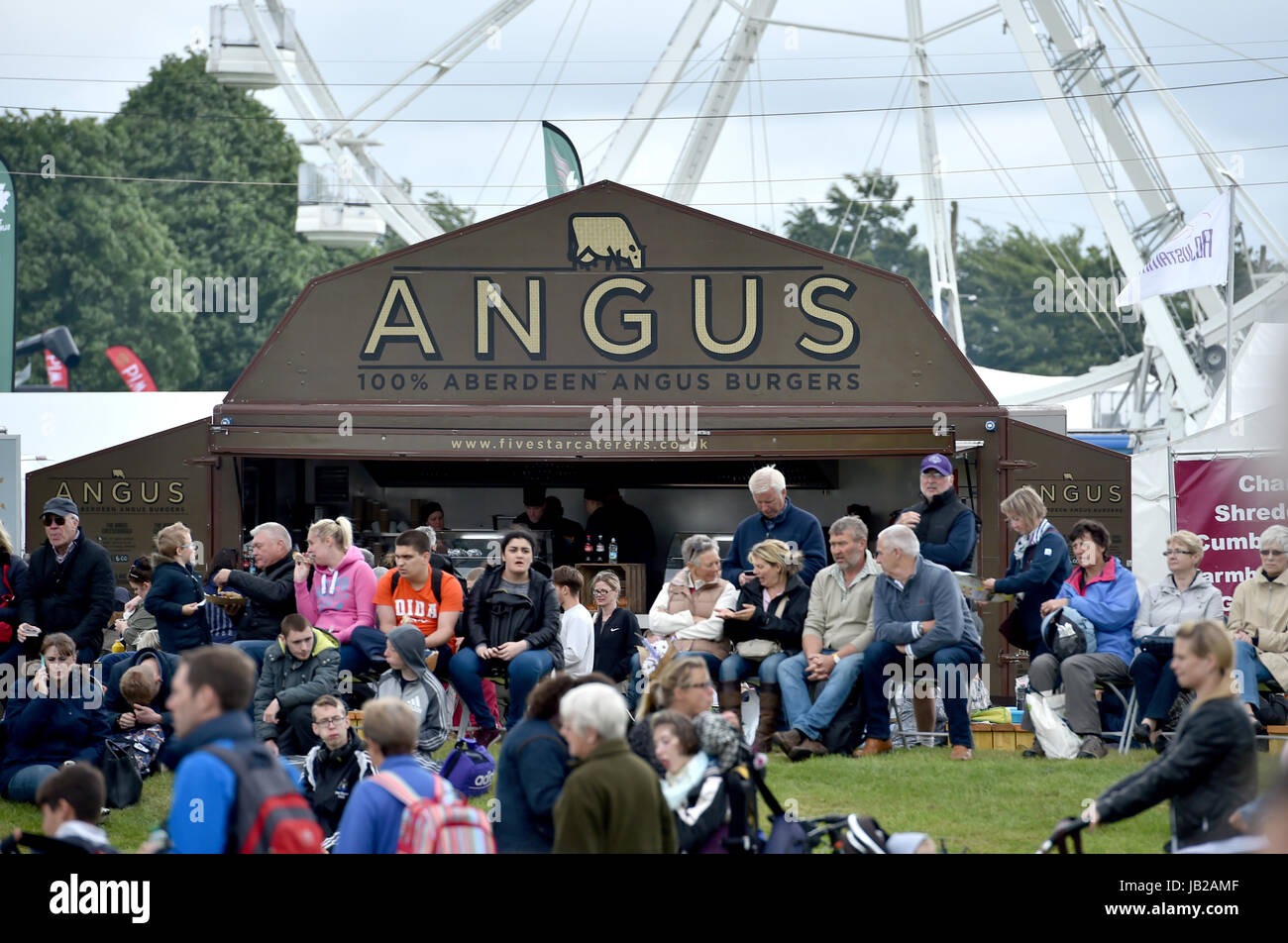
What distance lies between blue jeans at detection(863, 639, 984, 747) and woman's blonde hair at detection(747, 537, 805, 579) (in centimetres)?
77

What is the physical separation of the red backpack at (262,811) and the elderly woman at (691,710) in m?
2.03

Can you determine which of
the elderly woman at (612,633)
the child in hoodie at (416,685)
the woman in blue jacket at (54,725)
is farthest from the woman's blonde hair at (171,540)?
the elderly woman at (612,633)

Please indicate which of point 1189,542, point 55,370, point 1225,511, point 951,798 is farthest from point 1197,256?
point 55,370

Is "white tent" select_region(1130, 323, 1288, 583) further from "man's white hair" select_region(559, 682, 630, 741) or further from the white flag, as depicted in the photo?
"man's white hair" select_region(559, 682, 630, 741)

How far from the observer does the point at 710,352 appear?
1336cm

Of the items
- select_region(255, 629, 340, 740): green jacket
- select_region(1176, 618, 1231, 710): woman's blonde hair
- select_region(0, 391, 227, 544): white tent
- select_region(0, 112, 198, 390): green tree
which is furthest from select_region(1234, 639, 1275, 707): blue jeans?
select_region(0, 112, 198, 390): green tree

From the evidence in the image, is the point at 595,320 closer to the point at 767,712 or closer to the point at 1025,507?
the point at 1025,507

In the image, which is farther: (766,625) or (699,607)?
(699,607)

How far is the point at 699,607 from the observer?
9828mm

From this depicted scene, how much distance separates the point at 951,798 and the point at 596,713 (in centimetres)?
363

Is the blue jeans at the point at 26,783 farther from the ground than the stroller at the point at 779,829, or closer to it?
closer to it

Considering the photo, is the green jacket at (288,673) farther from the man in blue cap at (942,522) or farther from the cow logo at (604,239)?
the cow logo at (604,239)

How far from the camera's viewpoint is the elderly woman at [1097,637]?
9398 millimetres
